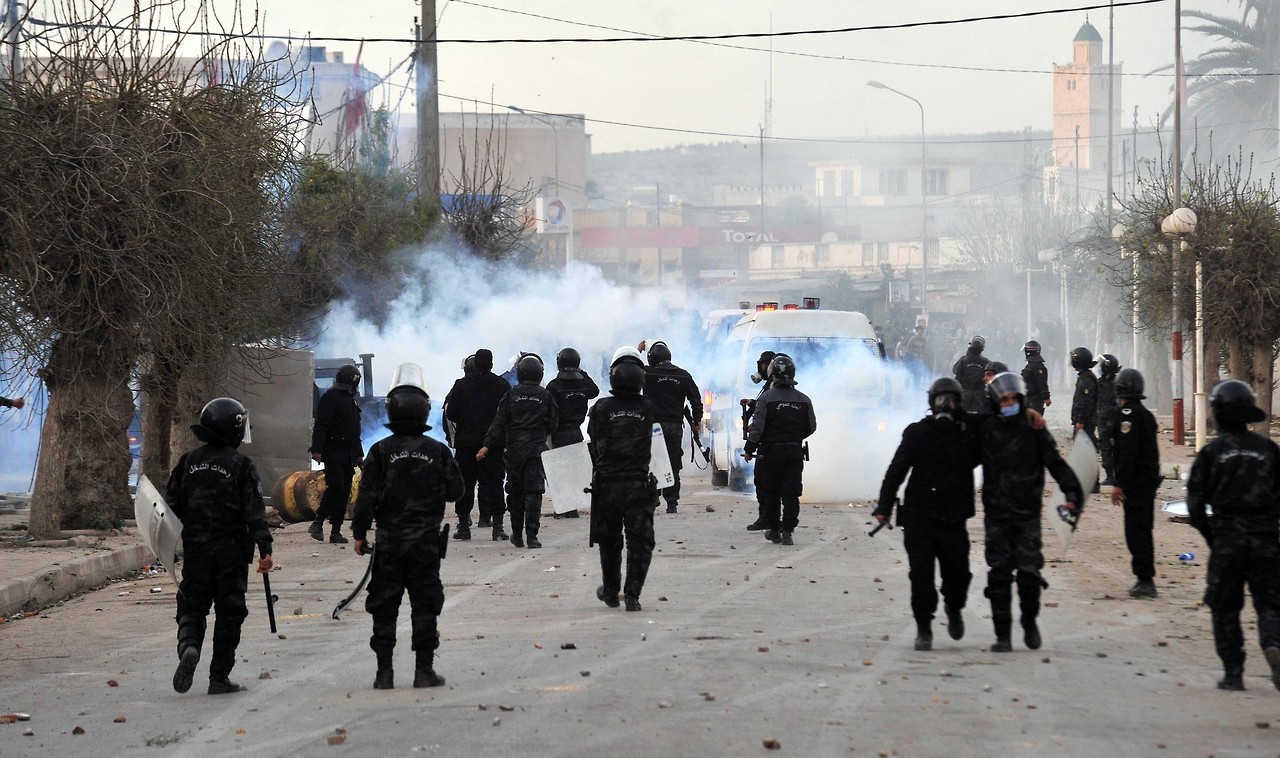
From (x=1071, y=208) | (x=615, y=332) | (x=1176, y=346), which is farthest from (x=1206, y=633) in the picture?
(x=1071, y=208)

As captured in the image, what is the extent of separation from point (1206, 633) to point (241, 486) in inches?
224

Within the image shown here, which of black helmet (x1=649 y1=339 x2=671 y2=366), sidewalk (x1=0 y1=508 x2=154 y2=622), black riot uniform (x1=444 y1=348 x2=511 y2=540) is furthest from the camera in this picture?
black helmet (x1=649 y1=339 x2=671 y2=366)

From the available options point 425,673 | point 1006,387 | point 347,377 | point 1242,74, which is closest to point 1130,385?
point 1006,387

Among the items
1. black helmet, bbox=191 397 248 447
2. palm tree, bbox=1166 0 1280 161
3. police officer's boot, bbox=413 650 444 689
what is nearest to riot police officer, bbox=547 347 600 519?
black helmet, bbox=191 397 248 447

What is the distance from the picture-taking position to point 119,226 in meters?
13.3

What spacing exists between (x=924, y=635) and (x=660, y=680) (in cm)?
176

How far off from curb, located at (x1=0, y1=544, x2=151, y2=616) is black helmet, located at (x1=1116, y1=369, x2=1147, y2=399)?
8.09m

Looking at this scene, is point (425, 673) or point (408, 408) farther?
point (408, 408)

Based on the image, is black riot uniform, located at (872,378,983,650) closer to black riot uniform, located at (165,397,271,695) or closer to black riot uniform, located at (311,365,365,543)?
black riot uniform, located at (165,397,271,695)

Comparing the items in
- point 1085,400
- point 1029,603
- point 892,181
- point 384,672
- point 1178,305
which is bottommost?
point 384,672

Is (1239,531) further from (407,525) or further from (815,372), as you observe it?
(815,372)

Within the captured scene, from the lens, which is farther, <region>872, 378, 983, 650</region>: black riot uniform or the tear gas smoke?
the tear gas smoke

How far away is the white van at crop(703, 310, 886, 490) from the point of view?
18.8 metres

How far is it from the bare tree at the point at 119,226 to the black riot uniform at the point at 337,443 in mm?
1295
